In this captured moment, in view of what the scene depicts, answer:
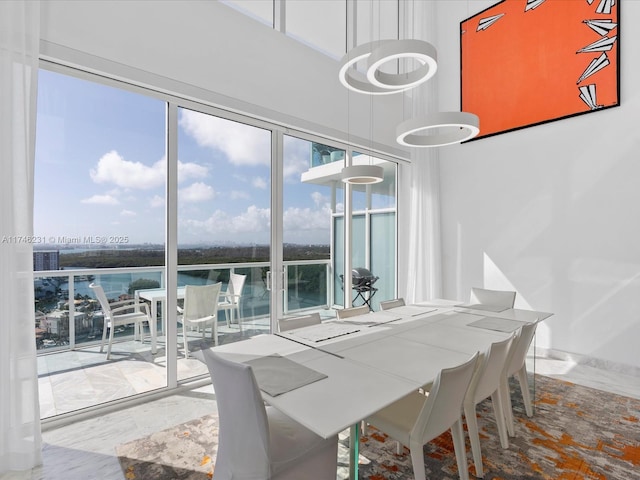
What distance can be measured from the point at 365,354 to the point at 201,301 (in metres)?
1.97

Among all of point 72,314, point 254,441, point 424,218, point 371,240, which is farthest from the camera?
Answer: point 424,218

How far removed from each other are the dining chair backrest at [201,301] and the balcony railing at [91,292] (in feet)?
0.22

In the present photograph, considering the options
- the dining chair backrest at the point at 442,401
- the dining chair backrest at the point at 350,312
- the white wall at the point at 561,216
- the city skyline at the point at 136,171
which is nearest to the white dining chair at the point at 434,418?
the dining chair backrest at the point at 442,401

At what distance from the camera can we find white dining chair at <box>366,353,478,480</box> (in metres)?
1.56

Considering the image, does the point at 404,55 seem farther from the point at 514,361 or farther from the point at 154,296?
the point at 154,296

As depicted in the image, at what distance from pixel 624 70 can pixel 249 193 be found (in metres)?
4.27

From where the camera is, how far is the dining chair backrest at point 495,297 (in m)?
3.43

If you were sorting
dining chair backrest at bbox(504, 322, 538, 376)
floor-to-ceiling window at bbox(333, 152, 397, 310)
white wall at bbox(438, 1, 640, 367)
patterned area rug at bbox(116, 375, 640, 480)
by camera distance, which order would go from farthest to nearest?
floor-to-ceiling window at bbox(333, 152, 397, 310), white wall at bbox(438, 1, 640, 367), dining chair backrest at bbox(504, 322, 538, 376), patterned area rug at bbox(116, 375, 640, 480)

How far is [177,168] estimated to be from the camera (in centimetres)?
313

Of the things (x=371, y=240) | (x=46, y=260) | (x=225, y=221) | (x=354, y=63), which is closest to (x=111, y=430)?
(x=46, y=260)

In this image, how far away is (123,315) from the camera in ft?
9.52

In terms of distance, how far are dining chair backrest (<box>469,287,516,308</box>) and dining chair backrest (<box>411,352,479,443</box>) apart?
2.05 meters

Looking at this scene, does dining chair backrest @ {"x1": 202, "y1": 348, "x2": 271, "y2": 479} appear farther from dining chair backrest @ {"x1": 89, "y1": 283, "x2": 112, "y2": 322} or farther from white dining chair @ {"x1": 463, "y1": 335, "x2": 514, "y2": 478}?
dining chair backrest @ {"x1": 89, "y1": 283, "x2": 112, "y2": 322}

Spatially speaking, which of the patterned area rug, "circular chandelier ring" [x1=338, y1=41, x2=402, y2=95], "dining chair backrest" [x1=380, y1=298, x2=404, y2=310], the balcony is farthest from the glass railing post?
"dining chair backrest" [x1=380, y1=298, x2=404, y2=310]
